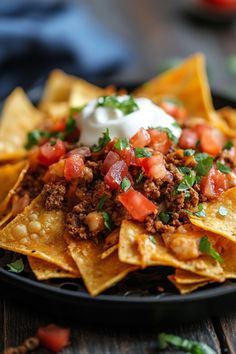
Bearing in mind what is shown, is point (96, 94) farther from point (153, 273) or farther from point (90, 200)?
point (153, 273)

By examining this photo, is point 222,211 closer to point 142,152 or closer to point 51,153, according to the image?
point 142,152

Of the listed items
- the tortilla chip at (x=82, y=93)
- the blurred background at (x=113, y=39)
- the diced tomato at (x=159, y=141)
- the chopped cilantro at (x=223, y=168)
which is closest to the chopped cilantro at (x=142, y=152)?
the diced tomato at (x=159, y=141)

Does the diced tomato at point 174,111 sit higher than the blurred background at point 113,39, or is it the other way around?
the diced tomato at point 174,111

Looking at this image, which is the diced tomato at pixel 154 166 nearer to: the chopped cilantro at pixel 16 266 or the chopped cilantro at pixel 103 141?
the chopped cilantro at pixel 103 141

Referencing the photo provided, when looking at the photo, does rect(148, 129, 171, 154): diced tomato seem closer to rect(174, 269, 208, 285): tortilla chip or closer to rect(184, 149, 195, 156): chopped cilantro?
rect(184, 149, 195, 156): chopped cilantro

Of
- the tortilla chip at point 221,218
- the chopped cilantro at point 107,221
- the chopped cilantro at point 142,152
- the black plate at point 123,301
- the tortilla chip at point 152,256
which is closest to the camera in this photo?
the black plate at point 123,301

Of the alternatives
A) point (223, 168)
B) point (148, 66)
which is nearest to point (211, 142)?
point (223, 168)
